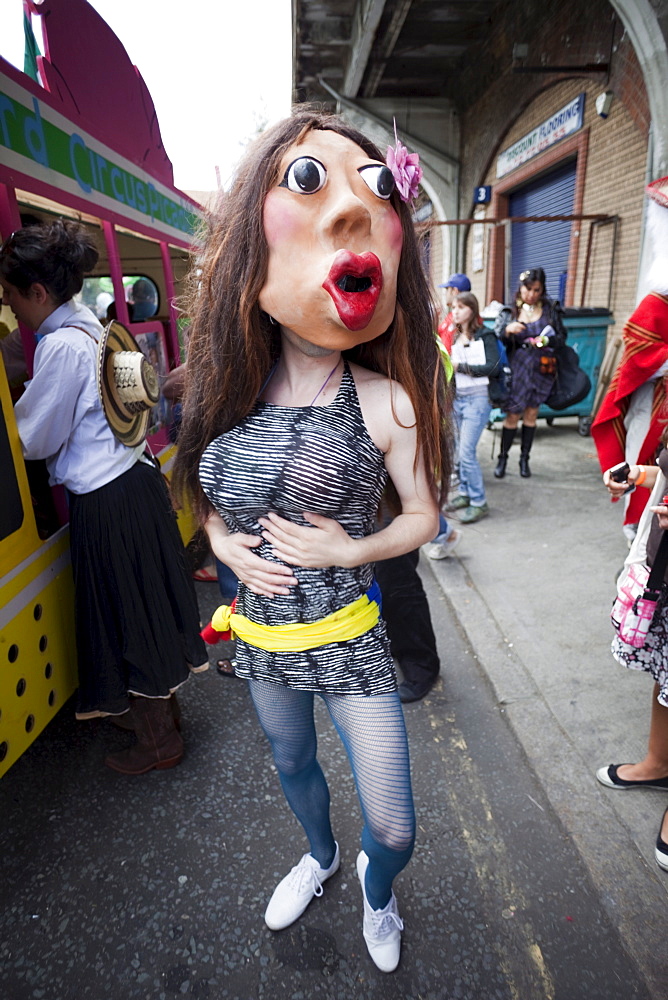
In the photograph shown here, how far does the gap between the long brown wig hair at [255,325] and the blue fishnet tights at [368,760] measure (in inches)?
21.4

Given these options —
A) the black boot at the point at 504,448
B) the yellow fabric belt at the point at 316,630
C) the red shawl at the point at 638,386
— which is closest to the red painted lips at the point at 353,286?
the yellow fabric belt at the point at 316,630

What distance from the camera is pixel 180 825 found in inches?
83.2

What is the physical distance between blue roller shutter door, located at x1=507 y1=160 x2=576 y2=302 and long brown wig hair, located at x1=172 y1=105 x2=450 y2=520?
8329 millimetres

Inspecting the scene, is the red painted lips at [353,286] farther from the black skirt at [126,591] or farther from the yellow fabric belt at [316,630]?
the black skirt at [126,591]

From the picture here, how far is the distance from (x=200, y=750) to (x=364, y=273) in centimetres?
206

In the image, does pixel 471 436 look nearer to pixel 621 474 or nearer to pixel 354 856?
pixel 621 474

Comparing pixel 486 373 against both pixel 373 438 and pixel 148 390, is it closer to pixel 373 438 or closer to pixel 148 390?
pixel 148 390

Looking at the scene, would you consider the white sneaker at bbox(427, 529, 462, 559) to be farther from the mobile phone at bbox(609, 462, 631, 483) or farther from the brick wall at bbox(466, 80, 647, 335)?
the brick wall at bbox(466, 80, 647, 335)

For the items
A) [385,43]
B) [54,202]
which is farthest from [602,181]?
[54,202]

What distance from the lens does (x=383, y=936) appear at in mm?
1616

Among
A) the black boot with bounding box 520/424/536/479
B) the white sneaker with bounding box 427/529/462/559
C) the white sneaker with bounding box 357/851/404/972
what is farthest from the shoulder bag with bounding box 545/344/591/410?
the white sneaker with bounding box 357/851/404/972

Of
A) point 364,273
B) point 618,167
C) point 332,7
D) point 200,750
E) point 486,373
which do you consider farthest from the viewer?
point 332,7

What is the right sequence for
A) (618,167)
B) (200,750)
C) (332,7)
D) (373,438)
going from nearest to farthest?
(373,438) → (200,750) → (618,167) → (332,7)

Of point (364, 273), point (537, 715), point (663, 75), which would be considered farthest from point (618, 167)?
point (364, 273)
